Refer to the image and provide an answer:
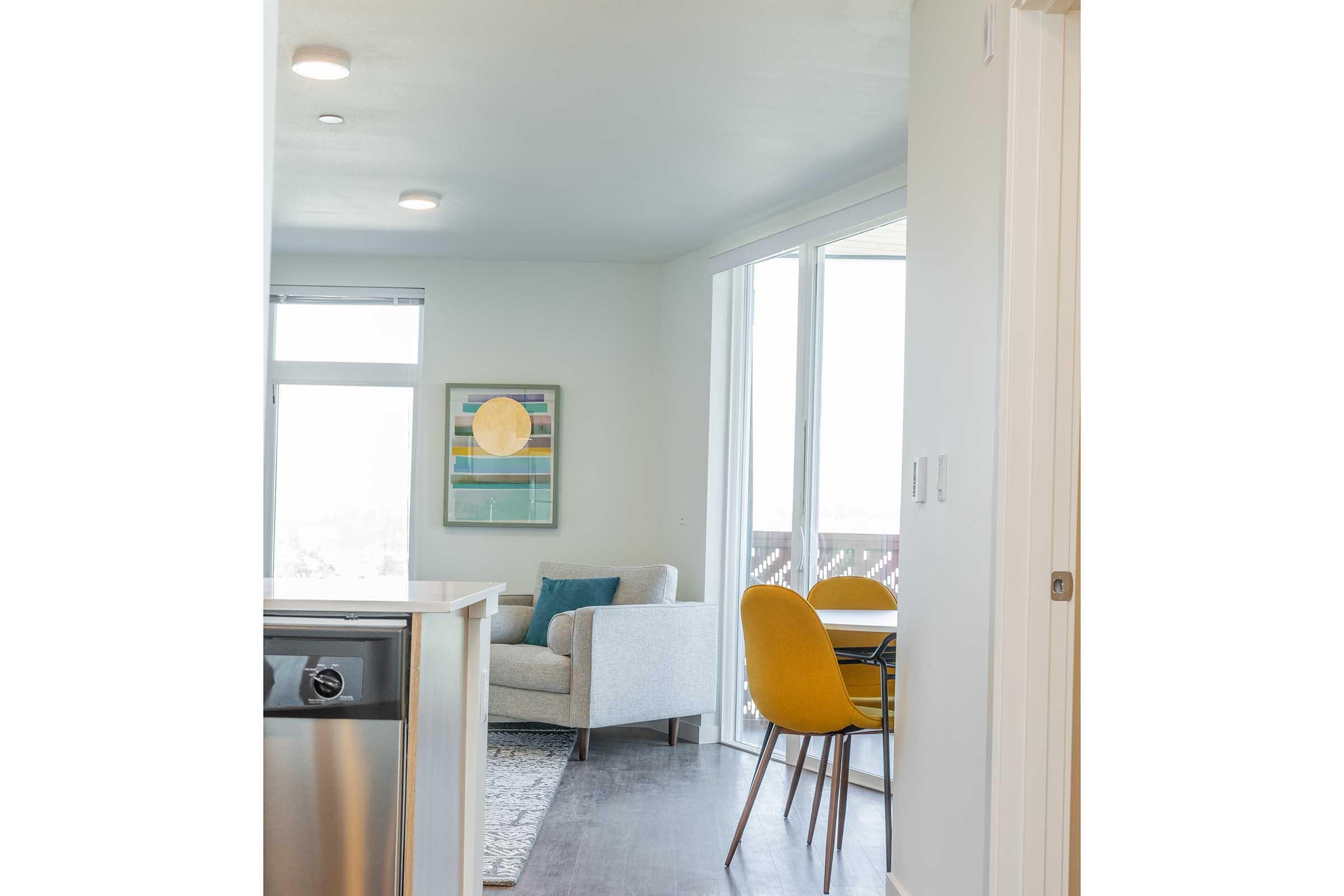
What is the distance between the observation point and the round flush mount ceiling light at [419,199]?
4586 mm

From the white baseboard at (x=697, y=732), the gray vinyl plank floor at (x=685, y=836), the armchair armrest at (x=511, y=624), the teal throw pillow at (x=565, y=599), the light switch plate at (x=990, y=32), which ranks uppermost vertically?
the light switch plate at (x=990, y=32)

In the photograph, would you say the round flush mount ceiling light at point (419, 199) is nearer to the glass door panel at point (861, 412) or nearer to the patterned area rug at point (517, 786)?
the glass door panel at point (861, 412)

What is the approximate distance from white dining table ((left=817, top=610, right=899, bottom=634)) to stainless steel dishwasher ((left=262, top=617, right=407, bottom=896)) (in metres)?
1.66

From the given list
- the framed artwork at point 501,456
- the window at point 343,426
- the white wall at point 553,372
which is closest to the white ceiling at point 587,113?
the white wall at point 553,372

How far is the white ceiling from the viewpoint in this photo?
2.84 m

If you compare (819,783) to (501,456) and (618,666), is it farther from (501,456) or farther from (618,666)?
(501,456)

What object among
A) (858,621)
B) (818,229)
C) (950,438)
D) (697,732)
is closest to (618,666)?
(697,732)

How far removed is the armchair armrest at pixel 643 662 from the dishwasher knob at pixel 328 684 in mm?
3068

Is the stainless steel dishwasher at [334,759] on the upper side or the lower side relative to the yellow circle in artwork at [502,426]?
lower

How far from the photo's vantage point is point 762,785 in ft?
14.1

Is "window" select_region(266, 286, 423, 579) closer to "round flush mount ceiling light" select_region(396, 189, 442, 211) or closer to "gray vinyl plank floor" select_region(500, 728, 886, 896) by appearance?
"round flush mount ceiling light" select_region(396, 189, 442, 211)
